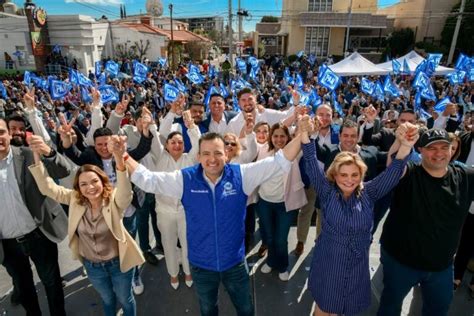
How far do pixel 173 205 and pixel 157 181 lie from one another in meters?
0.89

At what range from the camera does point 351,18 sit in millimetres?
31859

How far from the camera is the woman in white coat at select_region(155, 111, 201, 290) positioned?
3.24 meters

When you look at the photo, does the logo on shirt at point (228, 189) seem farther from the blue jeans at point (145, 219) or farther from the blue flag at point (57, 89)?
the blue flag at point (57, 89)

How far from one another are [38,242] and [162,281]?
1.41 meters

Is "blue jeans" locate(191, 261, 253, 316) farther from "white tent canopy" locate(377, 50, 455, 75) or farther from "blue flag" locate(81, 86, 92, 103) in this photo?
"white tent canopy" locate(377, 50, 455, 75)

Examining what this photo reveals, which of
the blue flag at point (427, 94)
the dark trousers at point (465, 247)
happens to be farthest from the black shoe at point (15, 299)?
the blue flag at point (427, 94)

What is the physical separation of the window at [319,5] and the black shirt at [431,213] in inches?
1462

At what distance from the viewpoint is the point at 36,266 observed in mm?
2820

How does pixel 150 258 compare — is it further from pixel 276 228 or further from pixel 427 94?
pixel 427 94

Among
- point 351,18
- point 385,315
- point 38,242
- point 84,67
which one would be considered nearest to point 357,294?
point 385,315

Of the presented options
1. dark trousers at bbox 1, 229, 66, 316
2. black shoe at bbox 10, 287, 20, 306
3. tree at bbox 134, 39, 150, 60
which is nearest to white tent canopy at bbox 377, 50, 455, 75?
dark trousers at bbox 1, 229, 66, 316

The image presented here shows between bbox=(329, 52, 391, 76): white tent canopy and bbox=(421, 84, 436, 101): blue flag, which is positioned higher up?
bbox=(329, 52, 391, 76): white tent canopy

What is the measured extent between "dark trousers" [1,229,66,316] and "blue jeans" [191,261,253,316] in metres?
1.35

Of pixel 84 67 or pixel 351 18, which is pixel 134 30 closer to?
pixel 84 67
